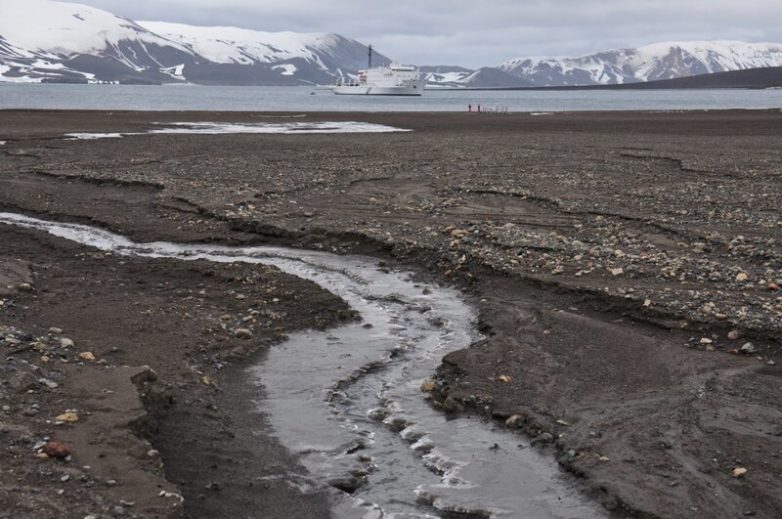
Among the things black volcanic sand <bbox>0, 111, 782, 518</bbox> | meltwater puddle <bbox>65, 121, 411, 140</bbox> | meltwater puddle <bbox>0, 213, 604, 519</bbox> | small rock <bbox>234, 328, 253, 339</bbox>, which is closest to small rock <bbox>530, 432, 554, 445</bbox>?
black volcanic sand <bbox>0, 111, 782, 518</bbox>

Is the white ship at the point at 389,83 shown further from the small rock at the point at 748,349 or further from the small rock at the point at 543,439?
the small rock at the point at 543,439

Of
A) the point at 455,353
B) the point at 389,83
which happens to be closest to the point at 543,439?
the point at 455,353

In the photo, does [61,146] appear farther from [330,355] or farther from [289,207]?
[330,355]

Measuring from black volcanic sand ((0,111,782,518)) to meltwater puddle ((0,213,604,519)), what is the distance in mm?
296

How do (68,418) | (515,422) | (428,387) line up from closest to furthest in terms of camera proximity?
1. (68,418)
2. (515,422)
3. (428,387)

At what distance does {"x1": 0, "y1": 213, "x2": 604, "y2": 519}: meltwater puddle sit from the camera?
21.9 ft

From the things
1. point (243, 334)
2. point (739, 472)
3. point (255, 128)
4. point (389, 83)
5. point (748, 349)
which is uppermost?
point (389, 83)

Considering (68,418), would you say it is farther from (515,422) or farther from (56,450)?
(515,422)

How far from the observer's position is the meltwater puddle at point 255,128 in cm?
4262

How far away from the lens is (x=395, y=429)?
8000mm

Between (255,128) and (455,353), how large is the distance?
137ft

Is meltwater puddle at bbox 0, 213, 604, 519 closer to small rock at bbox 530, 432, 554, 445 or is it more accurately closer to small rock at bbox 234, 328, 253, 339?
small rock at bbox 530, 432, 554, 445

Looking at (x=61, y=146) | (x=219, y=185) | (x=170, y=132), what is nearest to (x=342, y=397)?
(x=219, y=185)

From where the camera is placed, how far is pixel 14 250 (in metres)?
14.8
